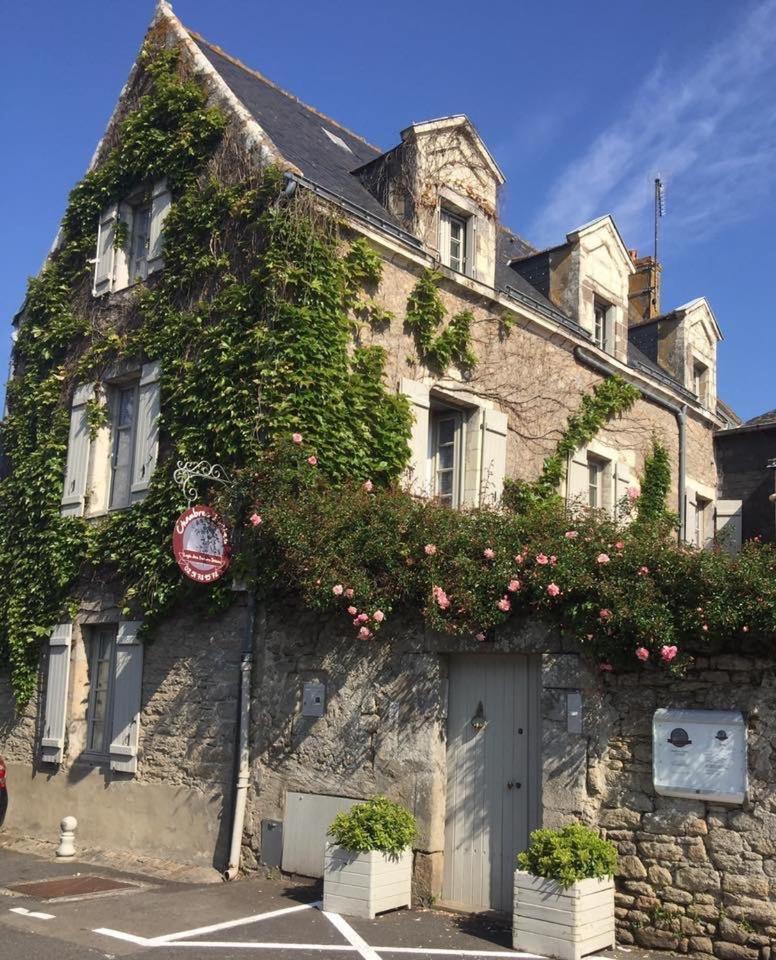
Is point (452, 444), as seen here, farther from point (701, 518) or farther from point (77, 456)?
point (701, 518)

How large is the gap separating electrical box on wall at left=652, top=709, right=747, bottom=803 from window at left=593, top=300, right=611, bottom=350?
8.48 m

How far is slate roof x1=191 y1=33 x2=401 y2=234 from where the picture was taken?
1114cm

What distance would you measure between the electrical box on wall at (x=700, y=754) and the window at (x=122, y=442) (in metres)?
Result: 6.48

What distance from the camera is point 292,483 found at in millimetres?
8977

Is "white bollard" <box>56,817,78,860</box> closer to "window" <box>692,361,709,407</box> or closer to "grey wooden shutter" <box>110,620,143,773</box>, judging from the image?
"grey wooden shutter" <box>110,620,143,773</box>

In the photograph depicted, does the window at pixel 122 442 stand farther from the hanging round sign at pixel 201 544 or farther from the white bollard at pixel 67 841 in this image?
the white bollard at pixel 67 841

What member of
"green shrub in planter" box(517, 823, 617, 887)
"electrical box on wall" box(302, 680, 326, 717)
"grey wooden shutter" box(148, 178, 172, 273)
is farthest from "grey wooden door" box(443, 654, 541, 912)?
"grey wooden shutter" box(148, 178, 172, 273)

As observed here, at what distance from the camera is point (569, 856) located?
637 cm

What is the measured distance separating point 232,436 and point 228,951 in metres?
4.66

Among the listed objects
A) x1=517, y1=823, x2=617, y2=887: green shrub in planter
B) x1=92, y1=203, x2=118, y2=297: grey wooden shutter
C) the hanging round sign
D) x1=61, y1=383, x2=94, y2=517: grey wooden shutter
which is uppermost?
x1=92, y1=203, x2=118, y2=297: grey wooden shutter

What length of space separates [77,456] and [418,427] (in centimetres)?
400

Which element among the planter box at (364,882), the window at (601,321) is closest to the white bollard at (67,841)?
the planter box at (364,882)

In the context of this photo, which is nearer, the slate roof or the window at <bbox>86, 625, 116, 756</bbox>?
the window at <bbox>86, 625, 116, 756</bbox>

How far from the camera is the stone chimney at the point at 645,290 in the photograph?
18.8 metres
